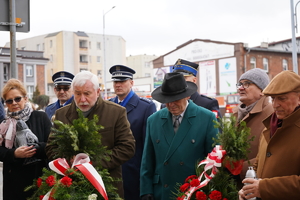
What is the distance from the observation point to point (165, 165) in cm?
427

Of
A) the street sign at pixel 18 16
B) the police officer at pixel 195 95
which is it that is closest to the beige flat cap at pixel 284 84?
the police officer at pixel 195 95

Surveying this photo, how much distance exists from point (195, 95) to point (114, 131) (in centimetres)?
175

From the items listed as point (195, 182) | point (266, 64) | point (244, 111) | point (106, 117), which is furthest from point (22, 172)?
point (266, 64)

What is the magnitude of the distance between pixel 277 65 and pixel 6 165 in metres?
48.4

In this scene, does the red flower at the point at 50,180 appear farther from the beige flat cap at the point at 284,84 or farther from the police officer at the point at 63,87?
the police officer at the point at 63,87

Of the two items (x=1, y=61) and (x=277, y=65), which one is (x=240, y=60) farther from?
(x=1, y=61)

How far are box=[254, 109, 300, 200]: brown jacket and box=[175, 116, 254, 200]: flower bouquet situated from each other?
0.18 m

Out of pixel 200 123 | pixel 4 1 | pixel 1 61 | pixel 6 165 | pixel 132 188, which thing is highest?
pixel 1 61

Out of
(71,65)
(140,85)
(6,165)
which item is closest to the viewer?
(6,165)

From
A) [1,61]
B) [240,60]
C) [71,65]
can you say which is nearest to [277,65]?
[240,60]

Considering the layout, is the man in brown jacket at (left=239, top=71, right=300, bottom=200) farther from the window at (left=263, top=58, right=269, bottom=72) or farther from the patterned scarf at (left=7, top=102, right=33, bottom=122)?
the window at (left=263, top=58, right=269, bottom=72)

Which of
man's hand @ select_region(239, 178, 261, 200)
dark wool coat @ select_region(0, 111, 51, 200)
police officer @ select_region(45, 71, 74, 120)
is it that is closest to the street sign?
police officer @ select_region(45, 71, 74, 120)

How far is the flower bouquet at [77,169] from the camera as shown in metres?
3.56

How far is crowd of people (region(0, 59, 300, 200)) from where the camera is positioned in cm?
324
